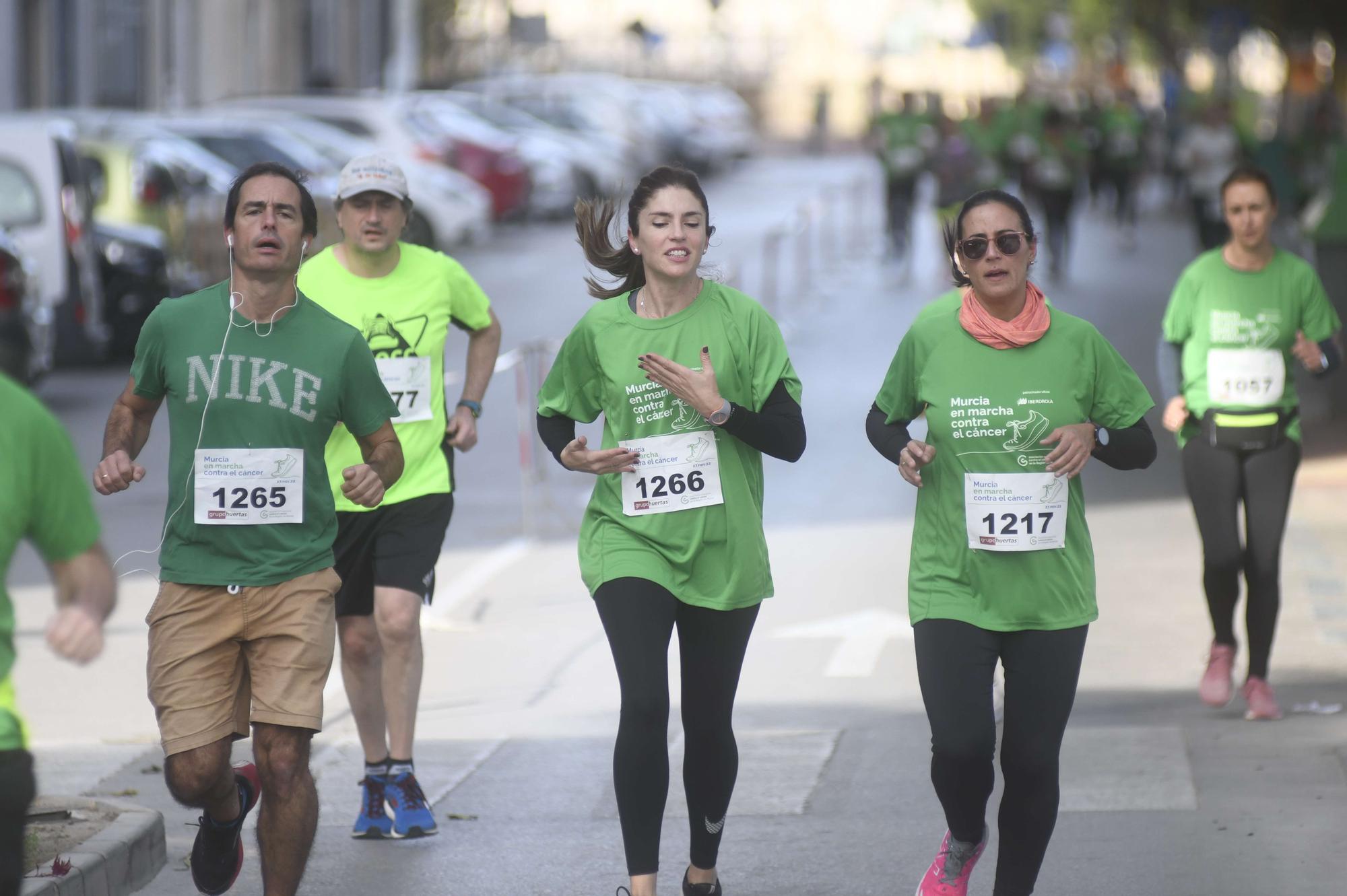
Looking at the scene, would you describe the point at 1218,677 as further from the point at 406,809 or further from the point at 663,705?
the point at 663,705

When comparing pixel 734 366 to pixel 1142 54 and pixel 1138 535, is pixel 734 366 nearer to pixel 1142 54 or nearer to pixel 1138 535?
pixel 1138 535

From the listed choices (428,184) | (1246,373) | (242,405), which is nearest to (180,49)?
(428,184)

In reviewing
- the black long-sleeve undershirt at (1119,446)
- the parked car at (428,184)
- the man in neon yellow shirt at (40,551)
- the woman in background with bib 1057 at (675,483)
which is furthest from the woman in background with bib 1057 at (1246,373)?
the parked car at (428,184)

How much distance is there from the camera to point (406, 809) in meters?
6.97

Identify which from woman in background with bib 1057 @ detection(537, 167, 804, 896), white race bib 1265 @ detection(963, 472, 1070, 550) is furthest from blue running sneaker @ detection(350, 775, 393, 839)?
white race bib 1265 @ detection(963, 472, 1070, 550)

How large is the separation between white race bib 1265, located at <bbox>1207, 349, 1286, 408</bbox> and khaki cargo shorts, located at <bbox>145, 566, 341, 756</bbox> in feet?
12.4

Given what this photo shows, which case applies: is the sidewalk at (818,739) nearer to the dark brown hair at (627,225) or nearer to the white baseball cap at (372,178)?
the dark brown hair at (627,225)

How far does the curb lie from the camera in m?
5.97

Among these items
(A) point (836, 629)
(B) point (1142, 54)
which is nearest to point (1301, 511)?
(A) point (836, 629)

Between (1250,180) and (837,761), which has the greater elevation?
(1250,180)

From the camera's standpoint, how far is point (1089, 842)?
6793mm

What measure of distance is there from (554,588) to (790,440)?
5869mm

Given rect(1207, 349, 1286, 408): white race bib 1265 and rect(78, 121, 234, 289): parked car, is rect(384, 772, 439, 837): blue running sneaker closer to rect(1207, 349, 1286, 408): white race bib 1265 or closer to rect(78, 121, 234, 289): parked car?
rect(1207, 349, 1286, 408): white race bib 1265

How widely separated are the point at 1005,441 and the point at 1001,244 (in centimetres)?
49
